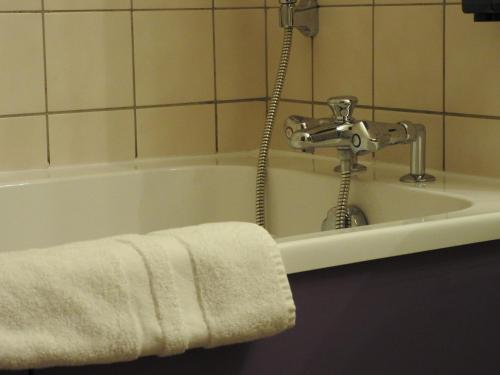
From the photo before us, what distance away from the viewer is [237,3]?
2.20 m

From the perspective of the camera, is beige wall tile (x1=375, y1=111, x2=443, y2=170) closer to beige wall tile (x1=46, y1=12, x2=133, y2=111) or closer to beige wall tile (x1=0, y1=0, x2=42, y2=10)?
beige wall tile (x1=46, y1=12, x2=133, y2=111)

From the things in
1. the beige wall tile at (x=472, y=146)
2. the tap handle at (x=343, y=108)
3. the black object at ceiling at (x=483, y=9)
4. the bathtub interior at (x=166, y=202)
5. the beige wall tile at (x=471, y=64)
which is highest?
the black object at ceiling at (x=483, y=9)

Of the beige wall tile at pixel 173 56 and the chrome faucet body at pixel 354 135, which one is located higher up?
the beige wall tile at pixel 173 56

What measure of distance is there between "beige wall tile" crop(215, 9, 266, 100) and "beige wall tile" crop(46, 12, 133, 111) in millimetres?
213

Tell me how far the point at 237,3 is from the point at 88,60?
358mm

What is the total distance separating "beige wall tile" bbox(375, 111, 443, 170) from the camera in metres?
1.85

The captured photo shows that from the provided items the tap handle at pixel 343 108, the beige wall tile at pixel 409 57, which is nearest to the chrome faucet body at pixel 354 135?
the tap handle at pixel 343 108

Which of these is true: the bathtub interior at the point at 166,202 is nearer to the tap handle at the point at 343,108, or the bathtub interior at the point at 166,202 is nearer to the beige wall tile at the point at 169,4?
the tap handle at the point at 343,108

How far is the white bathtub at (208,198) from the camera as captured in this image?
5.45 feet

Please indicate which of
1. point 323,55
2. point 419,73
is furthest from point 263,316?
point 323,55

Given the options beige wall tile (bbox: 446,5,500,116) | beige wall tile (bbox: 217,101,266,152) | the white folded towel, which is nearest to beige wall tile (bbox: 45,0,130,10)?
beige wall tile (bbox: 217,101,266,152)

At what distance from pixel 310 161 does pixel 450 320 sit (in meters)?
0.68

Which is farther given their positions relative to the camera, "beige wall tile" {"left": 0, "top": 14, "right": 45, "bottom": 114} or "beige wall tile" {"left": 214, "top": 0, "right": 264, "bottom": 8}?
"beige wall tile" {"left": 214, "top": 0, "right": 264, "bottom": 8}

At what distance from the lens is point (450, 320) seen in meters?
1.45
